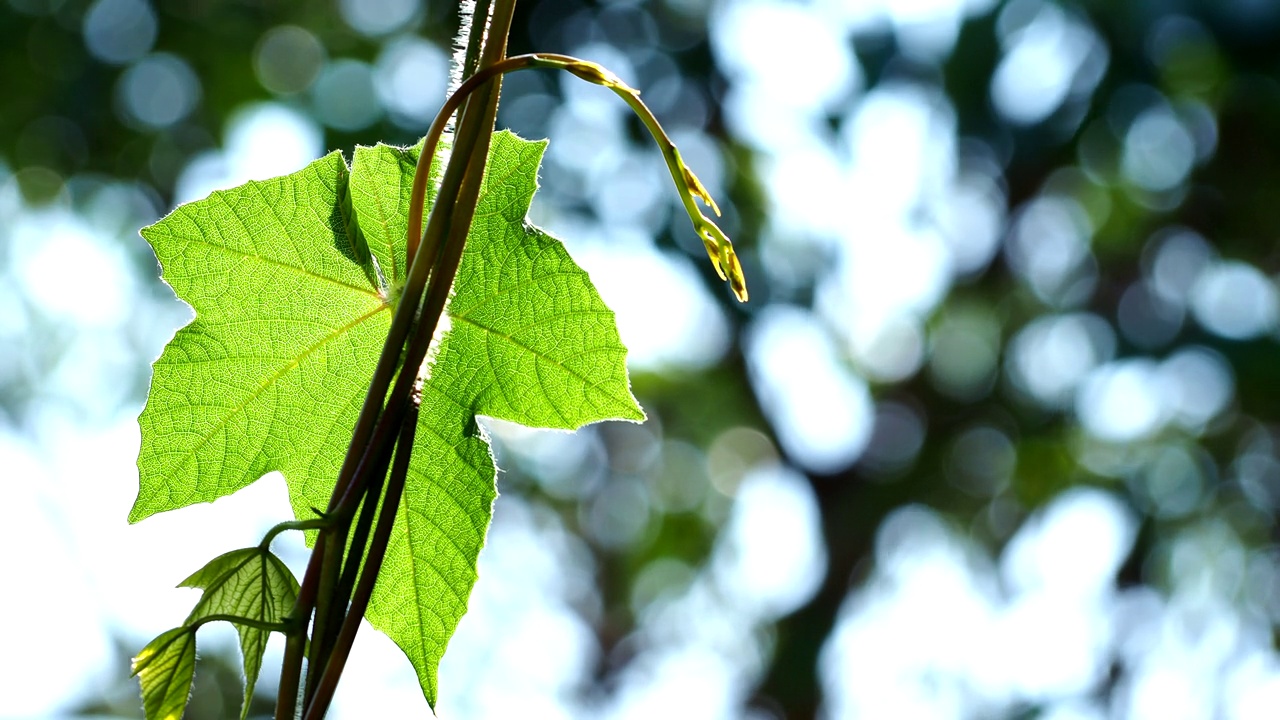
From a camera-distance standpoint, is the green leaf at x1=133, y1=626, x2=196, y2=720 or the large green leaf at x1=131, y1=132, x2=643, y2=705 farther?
the large green leaf at x1=131, y1=132, x2=643, y2=705

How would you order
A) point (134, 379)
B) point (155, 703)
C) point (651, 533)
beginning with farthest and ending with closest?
point (651, 533), point (134, 379), point (155, 703)

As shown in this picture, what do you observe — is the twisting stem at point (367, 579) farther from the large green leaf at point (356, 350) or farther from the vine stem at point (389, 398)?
the large green leaf at point (356, 350)

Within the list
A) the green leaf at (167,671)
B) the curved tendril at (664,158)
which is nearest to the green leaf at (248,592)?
the green leaf at (167,671)

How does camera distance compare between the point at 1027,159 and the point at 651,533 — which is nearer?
the point at 1027,159

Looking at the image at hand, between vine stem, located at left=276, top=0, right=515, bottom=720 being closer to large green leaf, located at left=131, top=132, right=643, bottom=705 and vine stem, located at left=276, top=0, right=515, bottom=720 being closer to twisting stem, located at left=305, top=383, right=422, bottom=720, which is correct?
twisting stem, located at left=305, top=383, right=422, bottom=720

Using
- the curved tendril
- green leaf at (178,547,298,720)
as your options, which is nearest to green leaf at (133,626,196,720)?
green leaf at (178,547,298,720)

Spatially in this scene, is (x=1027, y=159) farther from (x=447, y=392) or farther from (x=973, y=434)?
(x=447, y=392)

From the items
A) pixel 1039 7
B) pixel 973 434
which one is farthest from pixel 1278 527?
pixel 1039 7
